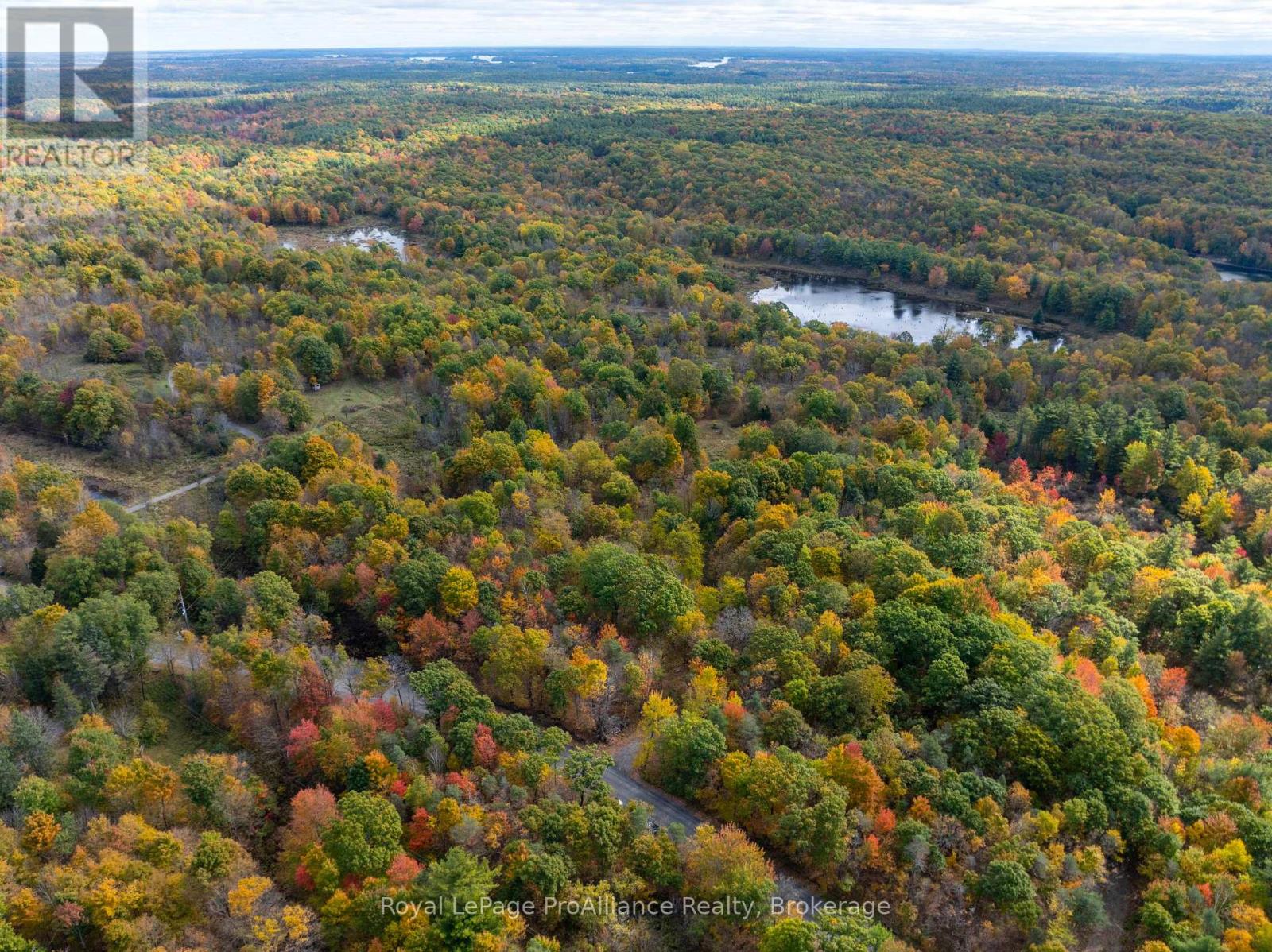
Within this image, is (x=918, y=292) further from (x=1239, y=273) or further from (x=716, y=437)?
(x=716, y=437)

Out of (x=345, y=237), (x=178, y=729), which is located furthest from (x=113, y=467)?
(x=345, y=237)

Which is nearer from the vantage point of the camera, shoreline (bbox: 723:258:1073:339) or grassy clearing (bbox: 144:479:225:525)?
grassy clearing (bbox: 144:479:225:525)

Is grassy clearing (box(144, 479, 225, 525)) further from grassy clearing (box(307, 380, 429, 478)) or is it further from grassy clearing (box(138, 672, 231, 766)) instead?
grassy clearing (box(138, 672, 231, 766))

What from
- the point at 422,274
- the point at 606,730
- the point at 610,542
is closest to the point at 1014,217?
the point at 422,274

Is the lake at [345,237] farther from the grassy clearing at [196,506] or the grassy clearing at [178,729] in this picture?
the grassy clearing at [178,729]

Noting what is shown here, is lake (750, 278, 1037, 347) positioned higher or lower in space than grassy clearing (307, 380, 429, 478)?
higher

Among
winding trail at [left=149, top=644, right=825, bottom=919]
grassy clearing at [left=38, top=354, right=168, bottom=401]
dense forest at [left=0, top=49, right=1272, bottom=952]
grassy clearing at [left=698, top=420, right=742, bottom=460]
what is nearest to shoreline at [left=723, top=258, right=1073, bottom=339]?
dense forest at [left=0, top=49, right=1272, bottom=952]
